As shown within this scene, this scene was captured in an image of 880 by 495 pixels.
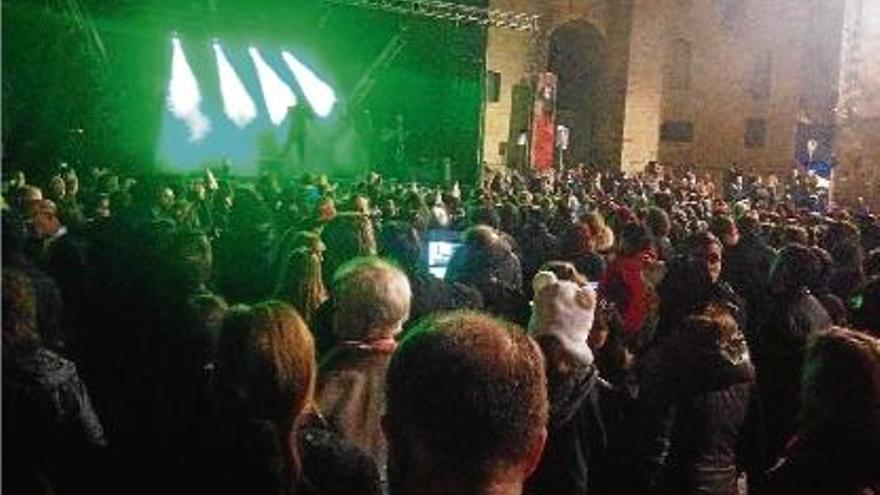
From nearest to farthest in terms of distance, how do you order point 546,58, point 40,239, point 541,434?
point 541,434, point 40,239, point 546,58

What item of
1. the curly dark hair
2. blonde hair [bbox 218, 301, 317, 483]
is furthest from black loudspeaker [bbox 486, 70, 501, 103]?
the curly dark hair

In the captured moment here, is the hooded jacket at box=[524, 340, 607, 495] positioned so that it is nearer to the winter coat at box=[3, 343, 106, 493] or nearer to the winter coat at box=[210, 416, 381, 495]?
the winter coat at box=[210, 416, 381, 495]

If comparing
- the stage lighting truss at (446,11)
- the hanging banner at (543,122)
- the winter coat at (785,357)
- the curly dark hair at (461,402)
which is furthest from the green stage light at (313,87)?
the curly dark hair at (461,402)

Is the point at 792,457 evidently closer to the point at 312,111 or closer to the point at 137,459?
the point at 137,459

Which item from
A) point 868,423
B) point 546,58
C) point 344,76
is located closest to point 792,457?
point 868,423

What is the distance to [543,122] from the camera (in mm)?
36219

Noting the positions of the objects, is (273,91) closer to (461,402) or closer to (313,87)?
(313,87)

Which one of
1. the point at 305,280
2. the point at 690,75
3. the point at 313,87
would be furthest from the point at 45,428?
the point at 690,75

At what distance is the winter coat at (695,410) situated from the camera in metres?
4.32

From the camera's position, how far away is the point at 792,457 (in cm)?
344

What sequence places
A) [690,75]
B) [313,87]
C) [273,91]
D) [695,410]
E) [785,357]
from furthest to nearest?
[690,75], [313,87], [273,91], [785,357], [695,410]

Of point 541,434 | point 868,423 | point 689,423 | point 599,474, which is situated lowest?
point 599,474

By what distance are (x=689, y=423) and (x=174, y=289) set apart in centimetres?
224

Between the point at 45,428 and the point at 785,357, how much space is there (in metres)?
3.85
